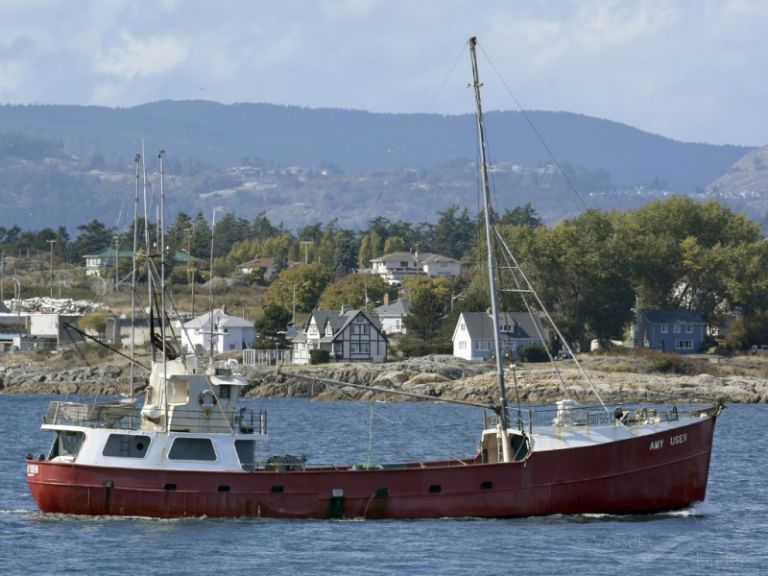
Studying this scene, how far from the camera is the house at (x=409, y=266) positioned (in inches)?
6934

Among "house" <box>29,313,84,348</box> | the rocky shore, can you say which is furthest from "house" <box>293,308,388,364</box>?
"house" <box>29,313,84,348</box>

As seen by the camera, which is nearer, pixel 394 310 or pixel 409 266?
pixel 394 310

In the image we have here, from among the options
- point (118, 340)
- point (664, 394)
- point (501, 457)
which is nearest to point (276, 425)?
point (664, 394)

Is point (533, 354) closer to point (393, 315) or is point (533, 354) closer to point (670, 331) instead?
point (670, 331)

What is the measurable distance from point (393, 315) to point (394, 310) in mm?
1075

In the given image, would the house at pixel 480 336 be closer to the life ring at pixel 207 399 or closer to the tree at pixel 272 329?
the tree at pixel 272 329

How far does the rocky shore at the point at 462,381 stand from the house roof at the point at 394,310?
68.6 ft

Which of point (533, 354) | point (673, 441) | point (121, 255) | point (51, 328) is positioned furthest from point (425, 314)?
point (673, 441)

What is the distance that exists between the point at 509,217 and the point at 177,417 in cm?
16158

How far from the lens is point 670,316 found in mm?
116625

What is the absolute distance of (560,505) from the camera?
124 feet

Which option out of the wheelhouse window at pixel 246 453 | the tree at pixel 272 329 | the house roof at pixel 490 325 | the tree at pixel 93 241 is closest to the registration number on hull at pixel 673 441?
the wheelhouse window at pixel 246 453

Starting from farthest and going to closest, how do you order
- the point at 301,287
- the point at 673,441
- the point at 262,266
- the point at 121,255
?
1. the point at 262,266
2. the point at 121,255
3. the point at 301,287
4. the point at 673,441

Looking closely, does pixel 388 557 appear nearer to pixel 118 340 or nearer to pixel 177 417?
pixel 177 417
